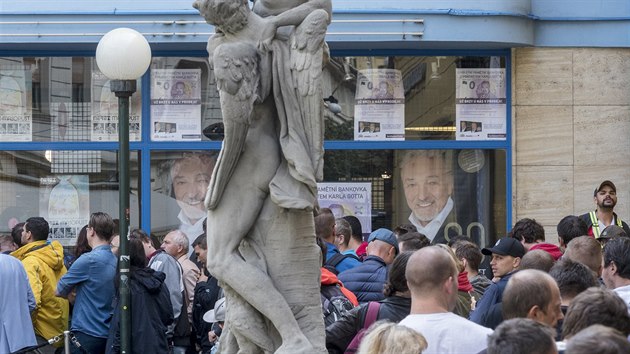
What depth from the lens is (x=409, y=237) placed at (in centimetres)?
1206

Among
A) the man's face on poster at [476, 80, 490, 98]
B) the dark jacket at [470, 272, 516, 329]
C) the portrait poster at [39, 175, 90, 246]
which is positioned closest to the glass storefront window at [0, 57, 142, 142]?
the portrait poster at [39, 175, 90, 246]

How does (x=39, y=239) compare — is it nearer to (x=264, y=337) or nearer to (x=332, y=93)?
(x=332, y=93)

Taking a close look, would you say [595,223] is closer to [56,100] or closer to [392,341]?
[56,100]

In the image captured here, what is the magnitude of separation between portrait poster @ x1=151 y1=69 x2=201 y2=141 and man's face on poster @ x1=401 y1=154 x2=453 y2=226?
263cm

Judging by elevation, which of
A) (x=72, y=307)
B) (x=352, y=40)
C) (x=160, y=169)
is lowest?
(x=72, y=307)

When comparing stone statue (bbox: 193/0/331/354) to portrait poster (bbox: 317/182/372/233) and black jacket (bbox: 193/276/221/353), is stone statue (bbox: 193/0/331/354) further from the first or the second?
portrait poster (bbox: 317/182/372/233)

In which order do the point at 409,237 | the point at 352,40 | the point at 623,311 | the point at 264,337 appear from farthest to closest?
the point at 352,40
the point at 409,237
the point at 264,337
the point at 623,311

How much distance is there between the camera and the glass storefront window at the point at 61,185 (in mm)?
18134

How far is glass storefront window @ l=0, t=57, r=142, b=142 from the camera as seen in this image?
716 inches

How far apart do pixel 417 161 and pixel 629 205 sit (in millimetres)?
2597

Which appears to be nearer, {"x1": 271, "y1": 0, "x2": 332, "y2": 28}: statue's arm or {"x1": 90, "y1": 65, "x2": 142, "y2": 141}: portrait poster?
{"x1": 271, "y1": 0, "x2": 332, "y2": 28}: statue's arm

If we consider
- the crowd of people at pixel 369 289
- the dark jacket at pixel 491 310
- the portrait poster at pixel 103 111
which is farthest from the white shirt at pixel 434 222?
the dark jacket at pixel 491 310

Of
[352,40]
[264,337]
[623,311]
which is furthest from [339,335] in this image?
[352,40]

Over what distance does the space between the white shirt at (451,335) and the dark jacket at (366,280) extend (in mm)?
3887
